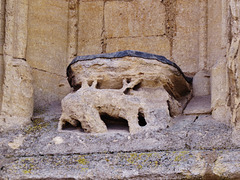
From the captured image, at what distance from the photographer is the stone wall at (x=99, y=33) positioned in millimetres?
6543

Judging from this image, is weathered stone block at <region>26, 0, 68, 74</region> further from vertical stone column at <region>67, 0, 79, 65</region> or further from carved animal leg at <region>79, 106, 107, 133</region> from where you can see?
carved animal leg at <region>79, 106, 107, 133</region>

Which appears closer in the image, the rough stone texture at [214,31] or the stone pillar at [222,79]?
the stone pillar at [222,79]

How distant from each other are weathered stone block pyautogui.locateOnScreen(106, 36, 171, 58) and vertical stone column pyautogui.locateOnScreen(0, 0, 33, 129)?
1.10 meters

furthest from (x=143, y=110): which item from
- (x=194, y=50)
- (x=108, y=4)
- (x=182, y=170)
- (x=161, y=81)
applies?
(x=108, y=4)

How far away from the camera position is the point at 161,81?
19.7ft

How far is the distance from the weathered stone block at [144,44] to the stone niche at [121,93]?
Answer: 787 mm

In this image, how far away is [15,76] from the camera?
20.4 ft

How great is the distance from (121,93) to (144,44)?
1.28 metres

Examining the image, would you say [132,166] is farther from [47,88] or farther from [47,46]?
[47,46]

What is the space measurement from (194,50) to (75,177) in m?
2.38

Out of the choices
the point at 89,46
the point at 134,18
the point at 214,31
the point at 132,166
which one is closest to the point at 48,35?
the point at 89,46

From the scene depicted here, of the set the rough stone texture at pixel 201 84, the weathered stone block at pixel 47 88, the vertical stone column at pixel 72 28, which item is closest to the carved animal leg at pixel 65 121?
the weathered stone block at pixel 47 88

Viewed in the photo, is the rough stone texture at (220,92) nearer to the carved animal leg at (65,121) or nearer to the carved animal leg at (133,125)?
the carved animal leg at (133,125)

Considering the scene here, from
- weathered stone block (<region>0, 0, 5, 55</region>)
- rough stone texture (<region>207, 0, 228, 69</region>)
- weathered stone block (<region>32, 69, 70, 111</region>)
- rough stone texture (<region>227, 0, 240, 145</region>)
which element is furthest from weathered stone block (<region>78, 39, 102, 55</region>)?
rough stone texture (<region>227, 0, 240, 145</region>)
